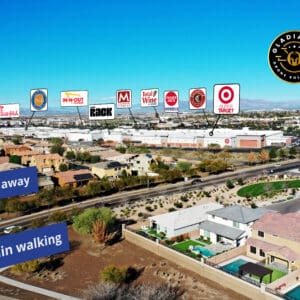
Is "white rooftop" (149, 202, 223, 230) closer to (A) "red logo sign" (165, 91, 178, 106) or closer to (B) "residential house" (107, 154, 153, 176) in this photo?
(A) "red logo sign" (165, 91, 178, 106)

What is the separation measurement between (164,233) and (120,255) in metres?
6.03

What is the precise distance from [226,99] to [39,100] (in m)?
5.68

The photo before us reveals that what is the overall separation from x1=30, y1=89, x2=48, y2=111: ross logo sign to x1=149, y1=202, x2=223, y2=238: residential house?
79.2 ft

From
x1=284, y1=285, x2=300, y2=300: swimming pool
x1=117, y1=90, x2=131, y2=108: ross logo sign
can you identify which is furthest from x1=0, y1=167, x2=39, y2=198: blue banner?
x1=284, y1=285, x2=300, y2=300: swimming pool

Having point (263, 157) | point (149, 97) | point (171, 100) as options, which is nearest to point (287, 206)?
point (263, 157)

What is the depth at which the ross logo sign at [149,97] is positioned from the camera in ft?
38.1

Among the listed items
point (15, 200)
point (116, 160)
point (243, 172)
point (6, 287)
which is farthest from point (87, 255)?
point (243, 172)

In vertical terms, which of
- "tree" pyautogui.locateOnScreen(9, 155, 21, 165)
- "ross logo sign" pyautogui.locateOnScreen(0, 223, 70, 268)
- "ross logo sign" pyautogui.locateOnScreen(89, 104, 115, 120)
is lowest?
"tree" pyautogui.locateOnScreen(9, 155, 21, 165)

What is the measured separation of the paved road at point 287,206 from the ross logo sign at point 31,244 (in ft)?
112

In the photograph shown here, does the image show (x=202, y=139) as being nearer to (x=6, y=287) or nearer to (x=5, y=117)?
(x=6, y=287)

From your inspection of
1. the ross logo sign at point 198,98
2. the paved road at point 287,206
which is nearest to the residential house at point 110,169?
the paved road at point 287,206

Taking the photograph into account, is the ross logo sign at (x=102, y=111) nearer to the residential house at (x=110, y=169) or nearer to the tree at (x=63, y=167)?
the residential house at (x=110, y=169)

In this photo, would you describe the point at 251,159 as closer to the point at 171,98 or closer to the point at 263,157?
the point at 263,157

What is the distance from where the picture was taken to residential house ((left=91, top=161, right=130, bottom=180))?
5719 centimetres
